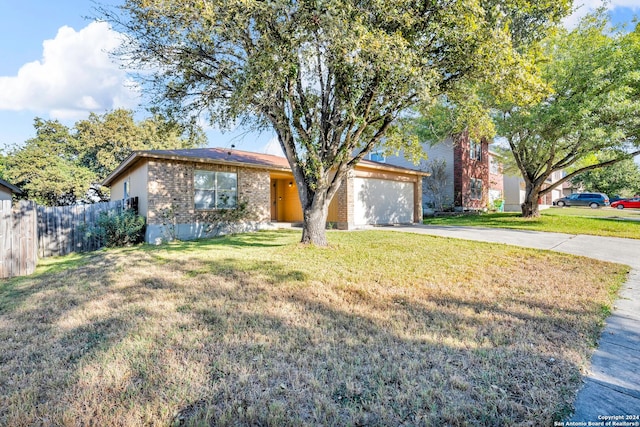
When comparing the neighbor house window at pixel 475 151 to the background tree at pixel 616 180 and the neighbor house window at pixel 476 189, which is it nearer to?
the neighbor house window at pixel 476 189

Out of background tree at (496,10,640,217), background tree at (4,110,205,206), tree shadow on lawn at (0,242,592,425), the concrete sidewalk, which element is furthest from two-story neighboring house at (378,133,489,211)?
background tree at (4,110,205,206)

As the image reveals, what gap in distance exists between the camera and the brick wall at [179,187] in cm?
1085

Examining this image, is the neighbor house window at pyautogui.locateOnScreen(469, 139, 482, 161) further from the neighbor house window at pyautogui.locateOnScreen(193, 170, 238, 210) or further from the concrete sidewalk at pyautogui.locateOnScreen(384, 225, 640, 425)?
the concrete sidewalk at pyautogui.locateOnScreen(384, 225, 640, 425)

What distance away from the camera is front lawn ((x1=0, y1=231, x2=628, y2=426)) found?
2227 mm

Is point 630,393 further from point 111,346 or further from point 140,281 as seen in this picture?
point 140,281

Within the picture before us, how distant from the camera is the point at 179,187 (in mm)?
11516

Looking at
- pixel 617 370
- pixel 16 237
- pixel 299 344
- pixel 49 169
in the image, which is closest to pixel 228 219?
pixel 16 237

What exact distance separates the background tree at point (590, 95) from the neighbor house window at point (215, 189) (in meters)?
12.1

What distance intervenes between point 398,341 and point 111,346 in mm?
3000

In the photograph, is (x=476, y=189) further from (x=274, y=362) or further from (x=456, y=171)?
(x=274, y=362)

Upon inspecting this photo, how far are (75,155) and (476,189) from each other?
3405 cm

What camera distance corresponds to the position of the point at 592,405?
7.47 feet

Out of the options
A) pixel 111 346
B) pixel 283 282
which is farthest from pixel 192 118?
pixel 111 346

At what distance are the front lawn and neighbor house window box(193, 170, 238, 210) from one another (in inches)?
236
